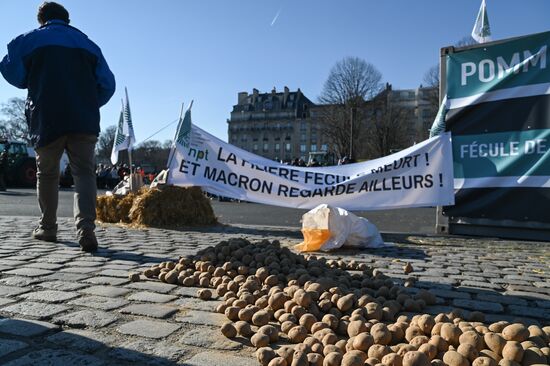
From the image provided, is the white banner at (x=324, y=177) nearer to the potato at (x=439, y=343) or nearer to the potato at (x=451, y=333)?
the potato at (x=451, y=333)

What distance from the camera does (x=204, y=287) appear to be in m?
3.27

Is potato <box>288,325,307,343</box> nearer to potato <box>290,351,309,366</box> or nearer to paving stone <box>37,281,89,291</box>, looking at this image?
potato <box>290,351,309,366</box>

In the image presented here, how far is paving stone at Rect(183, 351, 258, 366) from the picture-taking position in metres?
1.96

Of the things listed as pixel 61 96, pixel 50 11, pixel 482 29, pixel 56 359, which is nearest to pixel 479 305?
pixel 56 359

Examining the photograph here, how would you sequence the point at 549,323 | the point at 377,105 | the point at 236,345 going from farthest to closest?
1. the point at 377,105
2. the point at 549,323
3. the point at 236,345

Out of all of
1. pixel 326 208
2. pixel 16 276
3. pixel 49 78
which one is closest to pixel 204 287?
pixel 16 276

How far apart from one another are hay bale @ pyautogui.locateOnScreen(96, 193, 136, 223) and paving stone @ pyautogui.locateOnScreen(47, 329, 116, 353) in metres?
6.05

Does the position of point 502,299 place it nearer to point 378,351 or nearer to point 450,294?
point 450,294

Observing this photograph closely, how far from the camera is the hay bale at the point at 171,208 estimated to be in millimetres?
7707

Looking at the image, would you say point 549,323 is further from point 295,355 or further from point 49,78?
point 49,78

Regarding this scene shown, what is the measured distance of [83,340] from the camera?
85.3 inches

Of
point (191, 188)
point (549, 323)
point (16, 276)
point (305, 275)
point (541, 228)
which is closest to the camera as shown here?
point (549, 323)

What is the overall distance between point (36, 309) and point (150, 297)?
0.64 meters

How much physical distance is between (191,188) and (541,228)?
539 cm
